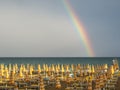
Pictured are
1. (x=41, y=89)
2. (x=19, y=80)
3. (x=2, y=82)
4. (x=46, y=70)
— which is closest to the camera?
(x=41, y=89)

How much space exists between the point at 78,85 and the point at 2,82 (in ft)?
18.2

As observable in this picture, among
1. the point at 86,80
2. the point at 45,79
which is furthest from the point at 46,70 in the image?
the point at 86,80

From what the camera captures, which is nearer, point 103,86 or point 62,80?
point 103,86

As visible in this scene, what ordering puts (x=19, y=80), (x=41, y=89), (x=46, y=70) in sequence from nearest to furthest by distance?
(x=41, y=89)
(x=19, y=80)
(x=46, y=70)

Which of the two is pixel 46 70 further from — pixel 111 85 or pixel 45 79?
pixel 111 85

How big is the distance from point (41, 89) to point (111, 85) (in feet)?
16.4

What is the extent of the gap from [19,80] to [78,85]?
516 cm

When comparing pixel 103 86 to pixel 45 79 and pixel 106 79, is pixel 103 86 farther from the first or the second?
pixel 45 79

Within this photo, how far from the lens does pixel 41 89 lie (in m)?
21.3

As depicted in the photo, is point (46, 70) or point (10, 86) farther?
point (46, 70)

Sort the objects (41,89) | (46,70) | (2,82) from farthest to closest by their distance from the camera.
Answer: (46,70), (2,82), (41,89)

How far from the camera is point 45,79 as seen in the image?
2639 cm

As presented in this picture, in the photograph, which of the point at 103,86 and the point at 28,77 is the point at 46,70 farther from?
the point at 103,86

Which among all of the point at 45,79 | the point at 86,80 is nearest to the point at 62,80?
the point at 45,79
